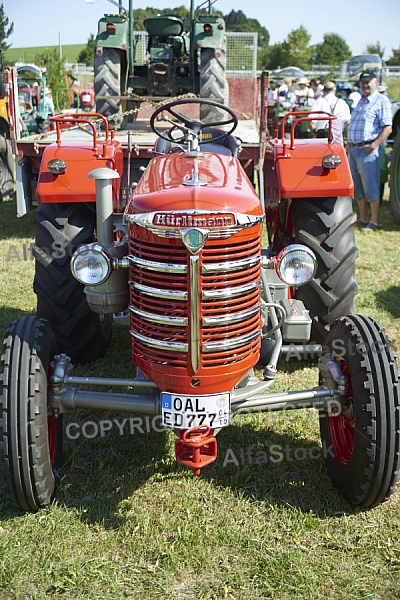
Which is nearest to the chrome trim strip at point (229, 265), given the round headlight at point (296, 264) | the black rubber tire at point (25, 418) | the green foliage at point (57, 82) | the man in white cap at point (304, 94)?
the round headlight at point (296, 264)

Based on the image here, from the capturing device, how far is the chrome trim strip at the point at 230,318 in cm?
238

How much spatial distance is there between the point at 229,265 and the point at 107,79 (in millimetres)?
5994

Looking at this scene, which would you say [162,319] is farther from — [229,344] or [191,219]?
[191,219]

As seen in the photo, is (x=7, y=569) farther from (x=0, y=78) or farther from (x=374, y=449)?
(x=0, y=78)

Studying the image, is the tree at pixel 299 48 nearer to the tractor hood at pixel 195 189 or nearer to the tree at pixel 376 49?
the tree at pixel 376 49

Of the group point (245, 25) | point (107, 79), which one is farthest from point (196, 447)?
point (245, 25)

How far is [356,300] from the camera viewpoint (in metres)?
5.34

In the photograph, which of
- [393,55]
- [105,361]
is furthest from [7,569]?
[393,55]

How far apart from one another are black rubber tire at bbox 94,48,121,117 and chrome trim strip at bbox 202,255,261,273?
5689 millimetres

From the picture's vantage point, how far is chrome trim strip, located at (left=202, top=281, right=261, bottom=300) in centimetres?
236

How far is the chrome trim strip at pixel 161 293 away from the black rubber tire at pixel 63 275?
1.22 metres

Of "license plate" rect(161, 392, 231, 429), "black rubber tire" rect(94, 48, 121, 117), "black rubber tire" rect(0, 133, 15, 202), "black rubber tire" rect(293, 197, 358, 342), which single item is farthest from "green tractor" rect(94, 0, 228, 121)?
"license plate" rect(161, 392, 231, 429)

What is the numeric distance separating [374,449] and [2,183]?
27.8 feet

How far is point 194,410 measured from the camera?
2393 mm
